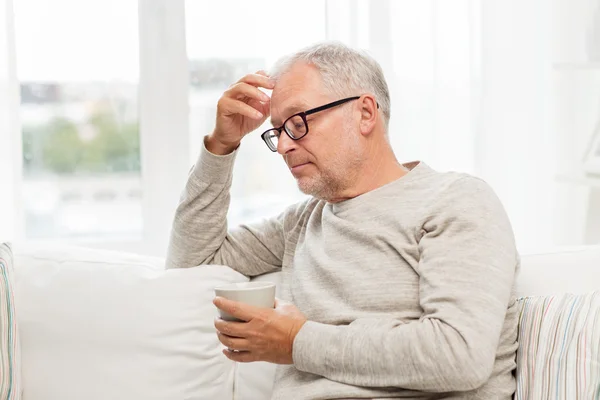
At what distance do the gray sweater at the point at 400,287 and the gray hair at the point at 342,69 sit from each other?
8.6 inches

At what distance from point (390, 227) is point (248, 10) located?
1292 millimetres

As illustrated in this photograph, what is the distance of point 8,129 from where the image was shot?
2385mm

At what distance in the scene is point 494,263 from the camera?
4.69 ft

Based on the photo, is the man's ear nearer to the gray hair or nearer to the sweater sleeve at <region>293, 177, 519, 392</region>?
the gray hair

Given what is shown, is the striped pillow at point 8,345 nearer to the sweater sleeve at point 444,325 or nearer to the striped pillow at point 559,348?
the sweater sleeve at point 444,325

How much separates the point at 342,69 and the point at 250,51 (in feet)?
3.29

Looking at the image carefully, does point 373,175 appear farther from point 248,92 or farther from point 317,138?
point 248,92

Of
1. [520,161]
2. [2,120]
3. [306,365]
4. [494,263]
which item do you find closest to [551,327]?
[494,263]

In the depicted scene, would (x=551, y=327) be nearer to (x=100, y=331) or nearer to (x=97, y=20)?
(x=100, y=331)

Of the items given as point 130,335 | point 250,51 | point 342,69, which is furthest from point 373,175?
point 250,51

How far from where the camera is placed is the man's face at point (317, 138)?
5.43 ft

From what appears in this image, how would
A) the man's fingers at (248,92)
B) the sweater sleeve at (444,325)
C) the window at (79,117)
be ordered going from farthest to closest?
the window at (79,117) < the man's fingers at (248,92) < the sweater sleeve at (444,325)

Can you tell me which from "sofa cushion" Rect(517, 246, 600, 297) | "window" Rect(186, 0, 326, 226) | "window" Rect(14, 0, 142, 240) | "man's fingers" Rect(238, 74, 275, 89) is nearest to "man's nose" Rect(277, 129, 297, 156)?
"man's fingers" Rect(238, 74, 275, 89)

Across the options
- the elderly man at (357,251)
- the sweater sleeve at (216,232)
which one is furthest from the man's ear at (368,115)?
the sweater sleeve at (216,232)
